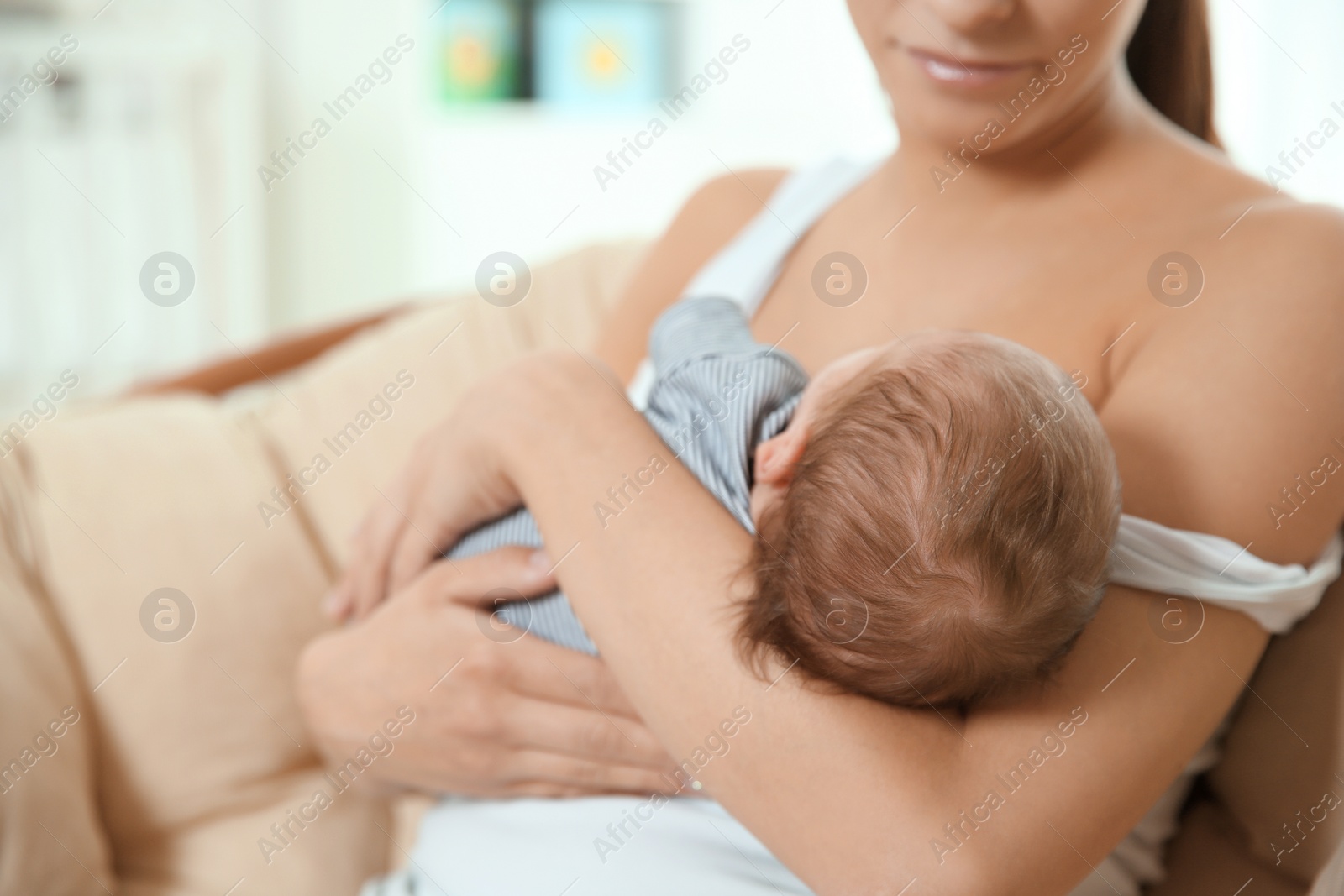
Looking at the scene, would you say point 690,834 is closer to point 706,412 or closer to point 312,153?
point 706,412

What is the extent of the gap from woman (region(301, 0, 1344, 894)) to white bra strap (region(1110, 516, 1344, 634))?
1 cm

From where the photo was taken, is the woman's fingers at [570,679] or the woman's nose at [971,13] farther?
the woman's fingers at [570,679]

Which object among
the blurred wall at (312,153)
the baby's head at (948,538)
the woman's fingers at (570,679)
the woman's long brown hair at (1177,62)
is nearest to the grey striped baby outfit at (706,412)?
the woman's fingers at (570,679)

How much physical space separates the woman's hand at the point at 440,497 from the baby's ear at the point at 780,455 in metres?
0.20

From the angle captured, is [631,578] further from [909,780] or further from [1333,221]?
[1333,221]

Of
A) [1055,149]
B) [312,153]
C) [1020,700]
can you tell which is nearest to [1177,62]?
[1055,149]

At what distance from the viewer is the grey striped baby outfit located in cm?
88

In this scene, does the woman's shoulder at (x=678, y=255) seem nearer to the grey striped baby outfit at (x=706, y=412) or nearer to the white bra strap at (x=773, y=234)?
the white bra strap at (x=773, y=234)

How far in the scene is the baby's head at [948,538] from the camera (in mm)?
699

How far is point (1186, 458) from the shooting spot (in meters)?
0.75

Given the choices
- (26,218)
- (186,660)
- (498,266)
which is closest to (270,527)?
(186,660)

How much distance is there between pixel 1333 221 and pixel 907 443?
390mm

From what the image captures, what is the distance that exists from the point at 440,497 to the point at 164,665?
448 mm

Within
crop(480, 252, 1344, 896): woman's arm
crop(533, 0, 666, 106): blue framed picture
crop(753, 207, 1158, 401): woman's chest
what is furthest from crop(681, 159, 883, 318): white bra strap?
crop(533, 0, 666, 106): blue framed picture
